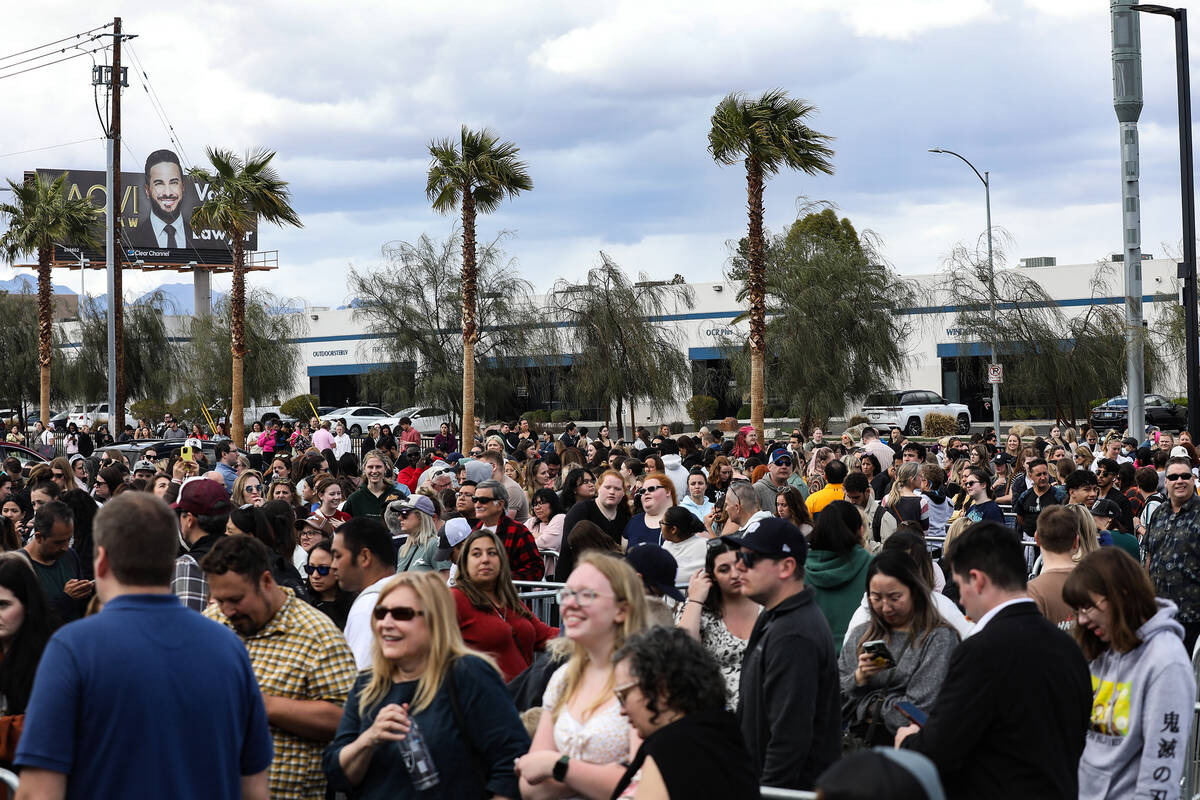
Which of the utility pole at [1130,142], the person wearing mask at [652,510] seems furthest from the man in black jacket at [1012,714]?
the utility pole at [1130,142]

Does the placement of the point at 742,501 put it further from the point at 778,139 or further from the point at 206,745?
the point at 778,139

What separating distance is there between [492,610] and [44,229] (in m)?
39.6

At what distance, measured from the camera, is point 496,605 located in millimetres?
6141

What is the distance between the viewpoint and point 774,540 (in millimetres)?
4852

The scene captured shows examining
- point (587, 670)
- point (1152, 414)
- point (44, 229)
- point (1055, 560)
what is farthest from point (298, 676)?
point (1152, 414)

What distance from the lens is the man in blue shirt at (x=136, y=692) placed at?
344 centimetres

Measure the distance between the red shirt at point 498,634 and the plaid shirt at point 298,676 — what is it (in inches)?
44.4

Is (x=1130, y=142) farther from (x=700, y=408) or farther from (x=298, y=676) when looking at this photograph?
(x=700, y=408)

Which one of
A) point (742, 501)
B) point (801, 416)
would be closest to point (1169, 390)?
point (801, 416)

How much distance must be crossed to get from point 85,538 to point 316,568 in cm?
306

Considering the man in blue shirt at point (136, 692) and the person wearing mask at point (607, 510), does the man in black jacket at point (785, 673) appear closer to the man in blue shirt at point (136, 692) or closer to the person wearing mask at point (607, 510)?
the man in blue shirt at point (136, 692)

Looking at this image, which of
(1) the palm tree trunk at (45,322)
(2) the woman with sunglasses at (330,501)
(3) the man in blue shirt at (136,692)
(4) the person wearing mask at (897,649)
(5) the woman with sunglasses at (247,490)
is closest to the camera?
(3) the man in blue shirt at (136,692)

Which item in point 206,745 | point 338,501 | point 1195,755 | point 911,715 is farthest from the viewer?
point 338,501

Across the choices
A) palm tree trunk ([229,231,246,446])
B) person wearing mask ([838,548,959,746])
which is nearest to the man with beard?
palm tree trunk ([229,231,246,446])
